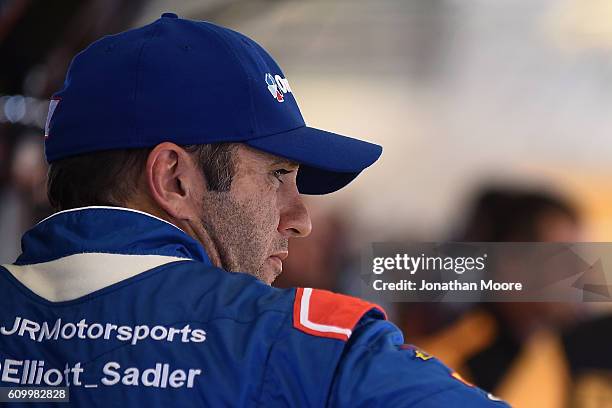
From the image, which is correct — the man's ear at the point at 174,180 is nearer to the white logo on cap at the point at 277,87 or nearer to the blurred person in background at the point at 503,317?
the white logo on cap at the point at 277,87

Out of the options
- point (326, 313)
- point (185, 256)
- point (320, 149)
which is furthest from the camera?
point (320, 149)

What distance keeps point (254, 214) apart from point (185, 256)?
11cm

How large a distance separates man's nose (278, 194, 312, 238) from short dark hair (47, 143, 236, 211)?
90mm

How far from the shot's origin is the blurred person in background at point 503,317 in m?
1.95

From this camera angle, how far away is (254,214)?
0.83 metres

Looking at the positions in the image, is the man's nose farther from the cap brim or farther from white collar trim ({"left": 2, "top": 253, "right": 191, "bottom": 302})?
white collar trim ({"left": 2, "top": 253, "right": 191, "bottom": 302})

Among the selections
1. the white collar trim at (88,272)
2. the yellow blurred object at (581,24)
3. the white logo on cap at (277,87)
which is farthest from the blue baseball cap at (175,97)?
the yellow blurred object at (581,24)

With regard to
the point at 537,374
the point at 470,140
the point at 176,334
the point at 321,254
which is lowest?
the point at 176,334

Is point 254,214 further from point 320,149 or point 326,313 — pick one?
point 326,313

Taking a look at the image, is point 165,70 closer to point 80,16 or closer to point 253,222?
point 253,222

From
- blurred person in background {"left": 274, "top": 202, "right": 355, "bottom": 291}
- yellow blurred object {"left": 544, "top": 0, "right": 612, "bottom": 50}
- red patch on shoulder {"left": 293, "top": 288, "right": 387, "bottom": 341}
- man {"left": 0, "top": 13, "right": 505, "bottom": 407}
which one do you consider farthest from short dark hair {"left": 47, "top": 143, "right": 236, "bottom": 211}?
yellow blurred object {"left": 544, "top": 0, "right": 612, "bottom": 50}

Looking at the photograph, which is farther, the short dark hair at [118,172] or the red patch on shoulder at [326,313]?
the short dark hair at [118,172]

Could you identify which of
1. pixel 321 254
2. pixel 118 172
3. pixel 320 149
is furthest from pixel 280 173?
pixel 321 254

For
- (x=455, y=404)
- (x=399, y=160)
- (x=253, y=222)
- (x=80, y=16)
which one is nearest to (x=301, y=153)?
(x=253, y=222)
